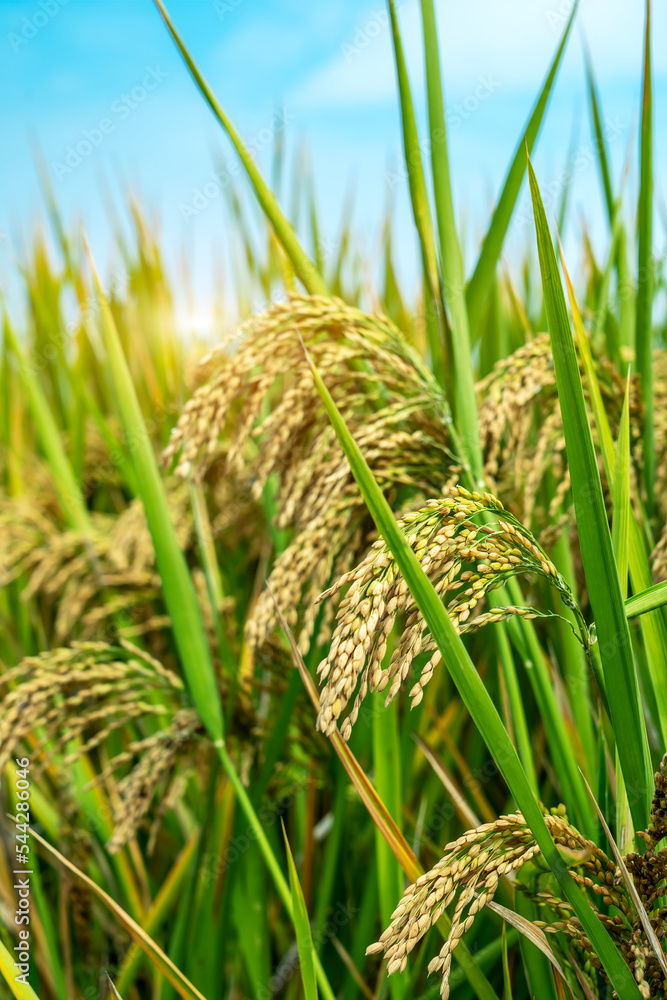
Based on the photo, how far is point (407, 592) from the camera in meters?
0.65

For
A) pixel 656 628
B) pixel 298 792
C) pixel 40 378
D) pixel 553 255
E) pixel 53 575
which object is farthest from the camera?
pixel 40 378

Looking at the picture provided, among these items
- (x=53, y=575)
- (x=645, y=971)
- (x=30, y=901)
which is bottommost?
(x=30, y=901)

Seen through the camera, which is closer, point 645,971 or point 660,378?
point 645,971

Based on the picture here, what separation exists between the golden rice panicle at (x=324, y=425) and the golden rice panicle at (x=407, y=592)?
9.5 inches

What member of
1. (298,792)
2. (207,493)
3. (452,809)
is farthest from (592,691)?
(207,493)

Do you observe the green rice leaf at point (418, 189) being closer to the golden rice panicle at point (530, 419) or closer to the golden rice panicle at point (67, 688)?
the golden rice panicle at point (530, 419)

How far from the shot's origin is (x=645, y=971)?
0.67 metres

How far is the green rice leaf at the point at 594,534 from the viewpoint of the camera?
64cm

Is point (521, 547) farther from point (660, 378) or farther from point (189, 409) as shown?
point (660, 378)

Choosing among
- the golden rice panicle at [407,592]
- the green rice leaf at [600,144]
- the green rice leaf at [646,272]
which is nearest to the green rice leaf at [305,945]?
the golden rice panicle at [407,592]

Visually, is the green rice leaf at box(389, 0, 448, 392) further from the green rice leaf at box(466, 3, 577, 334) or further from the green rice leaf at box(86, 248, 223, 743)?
the green rice leaf at box(86, 248, 223, 743)

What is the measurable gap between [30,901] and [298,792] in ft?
2.14
